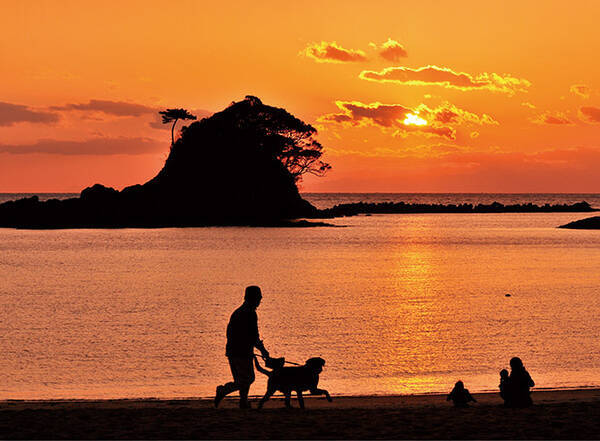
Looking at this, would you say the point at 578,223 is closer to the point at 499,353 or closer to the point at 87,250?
the point at 87,250

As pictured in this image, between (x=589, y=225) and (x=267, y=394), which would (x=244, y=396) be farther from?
(x=589, y=225)

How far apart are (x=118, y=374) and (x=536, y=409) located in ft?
Answer: 35.5

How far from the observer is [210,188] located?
127875 millimetres

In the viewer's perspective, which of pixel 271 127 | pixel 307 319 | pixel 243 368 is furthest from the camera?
pixel 271 127

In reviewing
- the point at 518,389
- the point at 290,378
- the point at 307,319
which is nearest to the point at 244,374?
the point at 290,378

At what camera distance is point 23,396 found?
56.5 ft

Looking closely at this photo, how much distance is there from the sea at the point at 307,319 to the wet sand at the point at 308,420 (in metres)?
3.29

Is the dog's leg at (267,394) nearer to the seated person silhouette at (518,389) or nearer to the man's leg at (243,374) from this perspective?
the man's leg at (243,374)

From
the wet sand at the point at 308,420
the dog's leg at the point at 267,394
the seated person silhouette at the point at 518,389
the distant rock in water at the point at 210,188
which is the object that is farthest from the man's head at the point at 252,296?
the distant rock in water at the point at 210,188

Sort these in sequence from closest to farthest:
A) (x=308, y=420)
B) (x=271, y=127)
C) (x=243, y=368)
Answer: (x=308, y=420) → (x=243, y=368) → (x=271, y=127)

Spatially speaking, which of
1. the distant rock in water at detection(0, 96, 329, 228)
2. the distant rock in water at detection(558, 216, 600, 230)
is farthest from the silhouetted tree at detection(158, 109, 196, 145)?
the distant rock in water at detection(558, 216, 600, 230)

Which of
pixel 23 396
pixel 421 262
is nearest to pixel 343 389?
pixel 23 396

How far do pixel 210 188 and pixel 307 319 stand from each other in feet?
320

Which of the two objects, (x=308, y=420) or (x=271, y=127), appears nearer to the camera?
(x=308, y=420)
